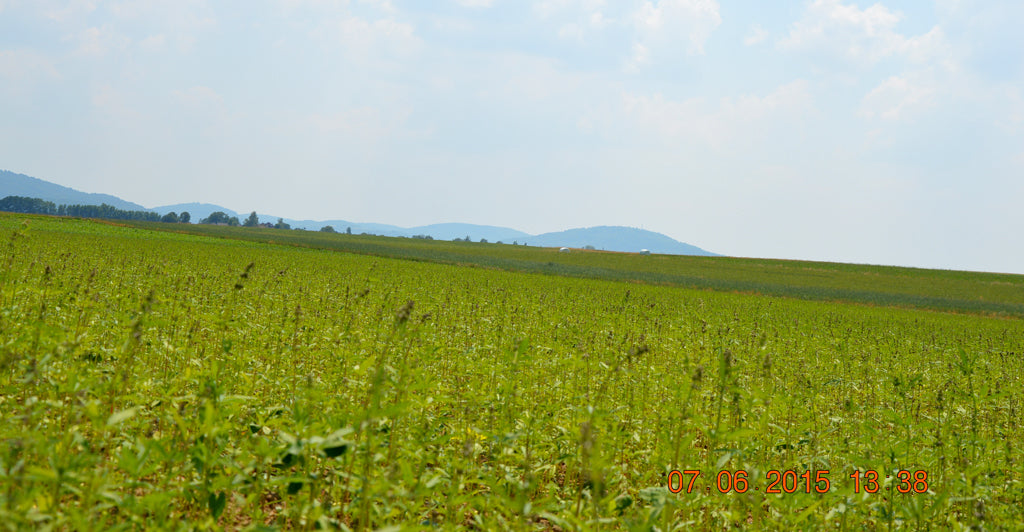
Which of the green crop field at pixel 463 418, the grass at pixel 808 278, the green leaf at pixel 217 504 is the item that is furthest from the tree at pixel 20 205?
the green leaf at pixel 217 504

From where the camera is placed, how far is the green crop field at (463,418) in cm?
318

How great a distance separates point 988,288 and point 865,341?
63.5 meters

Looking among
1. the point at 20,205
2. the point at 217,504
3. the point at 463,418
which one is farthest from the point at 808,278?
the point at 20,205

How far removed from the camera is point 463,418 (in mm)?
6508

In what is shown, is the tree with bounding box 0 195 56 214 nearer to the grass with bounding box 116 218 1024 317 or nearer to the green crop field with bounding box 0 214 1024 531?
the grass with bounding box 116 218 1024 317

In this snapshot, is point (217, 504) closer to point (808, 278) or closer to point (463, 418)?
point (463, 418)

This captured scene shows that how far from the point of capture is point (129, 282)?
49.4 ft

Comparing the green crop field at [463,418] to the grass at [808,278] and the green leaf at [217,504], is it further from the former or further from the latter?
the grass at [808,278]

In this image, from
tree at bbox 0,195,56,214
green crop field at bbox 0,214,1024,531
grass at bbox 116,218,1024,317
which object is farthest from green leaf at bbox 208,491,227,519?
tree at bbox 0,195,56,214

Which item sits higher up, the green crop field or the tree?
the tree

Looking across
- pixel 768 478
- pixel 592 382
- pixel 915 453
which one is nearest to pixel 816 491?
pixel 768 478

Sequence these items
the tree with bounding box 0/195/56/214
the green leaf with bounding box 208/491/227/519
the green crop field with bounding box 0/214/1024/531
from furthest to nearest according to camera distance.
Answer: the tree with bounding box 0/195/56/214 < the green crop field with bounding box 0/214/1024/531 < the green leaf with bounding box 208/491/227/519

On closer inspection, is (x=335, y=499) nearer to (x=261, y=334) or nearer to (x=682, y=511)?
(x=682, y=511)

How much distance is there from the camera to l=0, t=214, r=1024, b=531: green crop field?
3.18m
